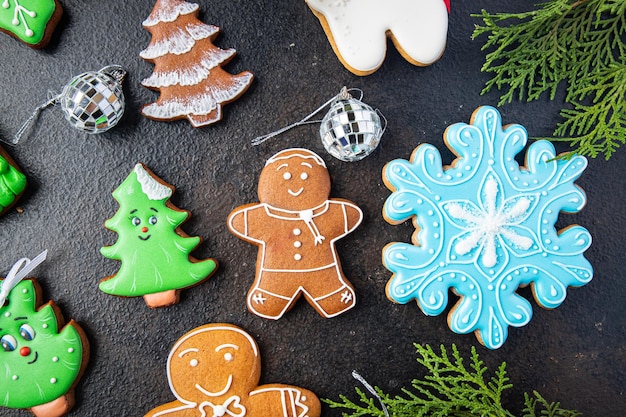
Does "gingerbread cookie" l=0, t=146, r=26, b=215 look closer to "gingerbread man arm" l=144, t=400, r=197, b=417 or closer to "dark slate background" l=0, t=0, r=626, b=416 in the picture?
"dark slate background" l=0, t=0, r=626, b=416

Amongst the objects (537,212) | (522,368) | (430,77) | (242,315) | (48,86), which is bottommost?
(522,368)

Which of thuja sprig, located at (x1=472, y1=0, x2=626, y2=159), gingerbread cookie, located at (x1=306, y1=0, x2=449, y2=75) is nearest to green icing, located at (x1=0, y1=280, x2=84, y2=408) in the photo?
gingerbread cookie, located at (x1=306, y1=0, x2=449, y2=75)

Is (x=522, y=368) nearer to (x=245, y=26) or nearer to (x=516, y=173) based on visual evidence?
(x=516, y=173)

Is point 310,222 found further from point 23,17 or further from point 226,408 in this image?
point 23,17

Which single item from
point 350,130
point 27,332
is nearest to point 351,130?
point 350,130

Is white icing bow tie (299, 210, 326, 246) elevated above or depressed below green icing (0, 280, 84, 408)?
above

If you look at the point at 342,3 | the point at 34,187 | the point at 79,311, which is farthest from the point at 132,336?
the point at 342,3
